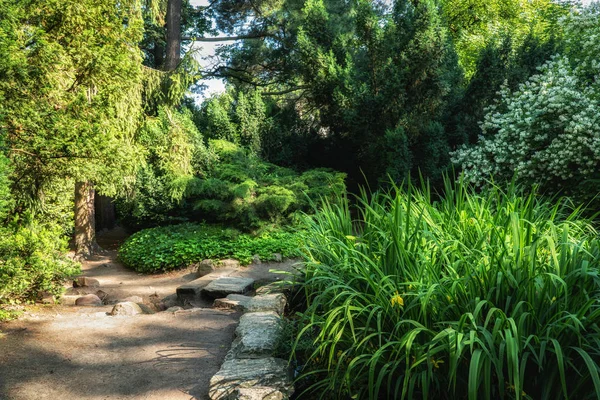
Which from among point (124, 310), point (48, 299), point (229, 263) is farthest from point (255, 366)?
point (229, 263)

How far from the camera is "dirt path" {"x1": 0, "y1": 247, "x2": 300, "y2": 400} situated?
315 centimetres

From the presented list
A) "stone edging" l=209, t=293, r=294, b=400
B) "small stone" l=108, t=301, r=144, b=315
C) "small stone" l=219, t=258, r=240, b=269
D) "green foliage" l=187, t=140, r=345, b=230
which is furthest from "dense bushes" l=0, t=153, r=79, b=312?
"green foliage" l=187, t=140, r=345, b=230

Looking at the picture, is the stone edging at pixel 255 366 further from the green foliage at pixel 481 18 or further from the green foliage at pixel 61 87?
the green foliage at pixel 481 18

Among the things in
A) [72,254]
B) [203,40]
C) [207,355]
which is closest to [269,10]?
[203,40]

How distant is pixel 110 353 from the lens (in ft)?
12.4

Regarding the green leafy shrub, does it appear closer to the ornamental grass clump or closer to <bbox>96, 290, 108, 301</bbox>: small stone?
<bbox>96, 290, 108, 301</bbox>: small stone

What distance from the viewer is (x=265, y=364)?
10.2ft

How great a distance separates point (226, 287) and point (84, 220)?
5.29 meters

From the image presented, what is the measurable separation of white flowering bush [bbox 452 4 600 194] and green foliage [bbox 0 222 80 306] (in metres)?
5.45

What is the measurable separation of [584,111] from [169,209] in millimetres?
8412

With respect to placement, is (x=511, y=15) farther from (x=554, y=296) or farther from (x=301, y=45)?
(x=554, y=296)

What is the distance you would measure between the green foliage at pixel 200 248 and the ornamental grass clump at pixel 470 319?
553 centimetres

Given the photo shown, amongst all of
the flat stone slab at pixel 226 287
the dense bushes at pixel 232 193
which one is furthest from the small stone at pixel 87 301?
the dense bushes at pixel 232 193

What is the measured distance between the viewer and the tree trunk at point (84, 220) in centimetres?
1006
